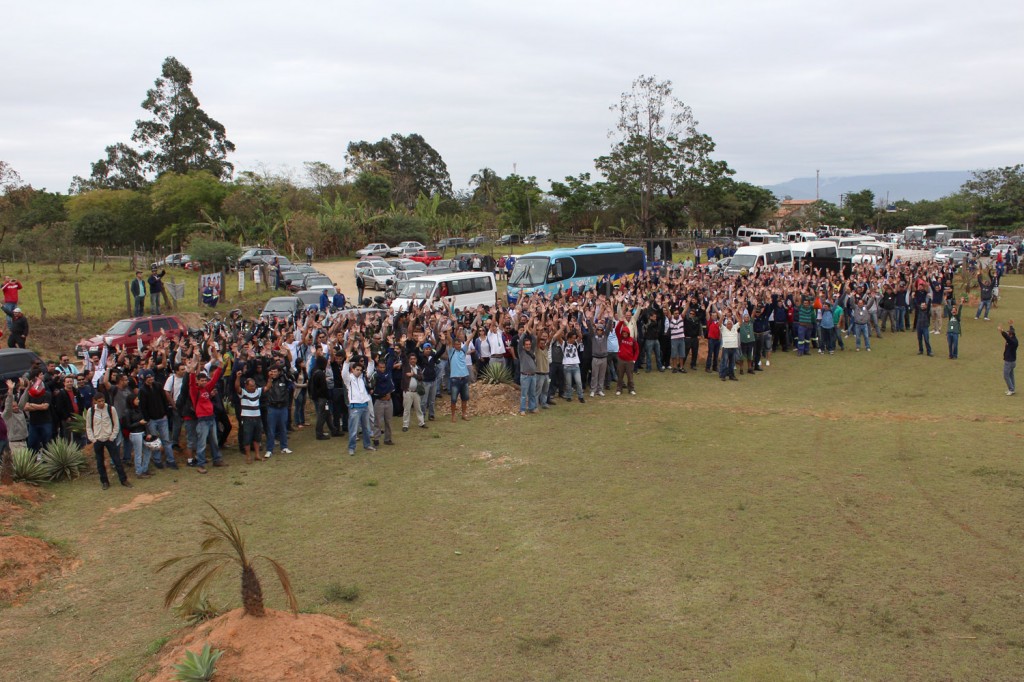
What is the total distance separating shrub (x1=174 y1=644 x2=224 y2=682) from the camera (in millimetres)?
5457

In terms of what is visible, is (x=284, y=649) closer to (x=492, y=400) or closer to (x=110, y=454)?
(x=110, y=454)

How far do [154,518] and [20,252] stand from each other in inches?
1440

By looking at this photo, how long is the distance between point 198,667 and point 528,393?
990cm

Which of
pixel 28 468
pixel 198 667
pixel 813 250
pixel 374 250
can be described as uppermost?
pixel 374 250

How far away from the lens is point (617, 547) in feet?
28.2

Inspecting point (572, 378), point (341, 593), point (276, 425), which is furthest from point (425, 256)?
point (341, 593)

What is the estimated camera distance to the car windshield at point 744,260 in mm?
34000

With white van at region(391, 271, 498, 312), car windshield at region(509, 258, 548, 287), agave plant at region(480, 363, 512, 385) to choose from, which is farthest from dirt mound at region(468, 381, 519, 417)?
car windshield at region(509, 258, 548, 287)

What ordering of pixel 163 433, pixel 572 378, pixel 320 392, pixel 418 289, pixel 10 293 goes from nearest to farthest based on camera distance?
pixel 163 433 < pixel 320 392 < pixel 572 378 < pixel 10 293 < pixel 418 289

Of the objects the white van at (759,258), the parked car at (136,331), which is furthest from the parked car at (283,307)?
the white van at (759,258)

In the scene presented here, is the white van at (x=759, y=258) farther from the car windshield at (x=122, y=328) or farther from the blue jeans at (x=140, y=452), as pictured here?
the blue jeans at (x=140, y=452)

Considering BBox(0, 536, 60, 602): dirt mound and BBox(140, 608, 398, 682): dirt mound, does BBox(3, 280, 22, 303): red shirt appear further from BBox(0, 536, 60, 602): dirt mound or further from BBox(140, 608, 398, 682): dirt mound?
BBox(140, 608, 398, 682): dirt mound

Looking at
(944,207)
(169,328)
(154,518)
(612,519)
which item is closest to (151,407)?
(154,518)

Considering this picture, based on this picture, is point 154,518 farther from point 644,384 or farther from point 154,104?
point 154,104
